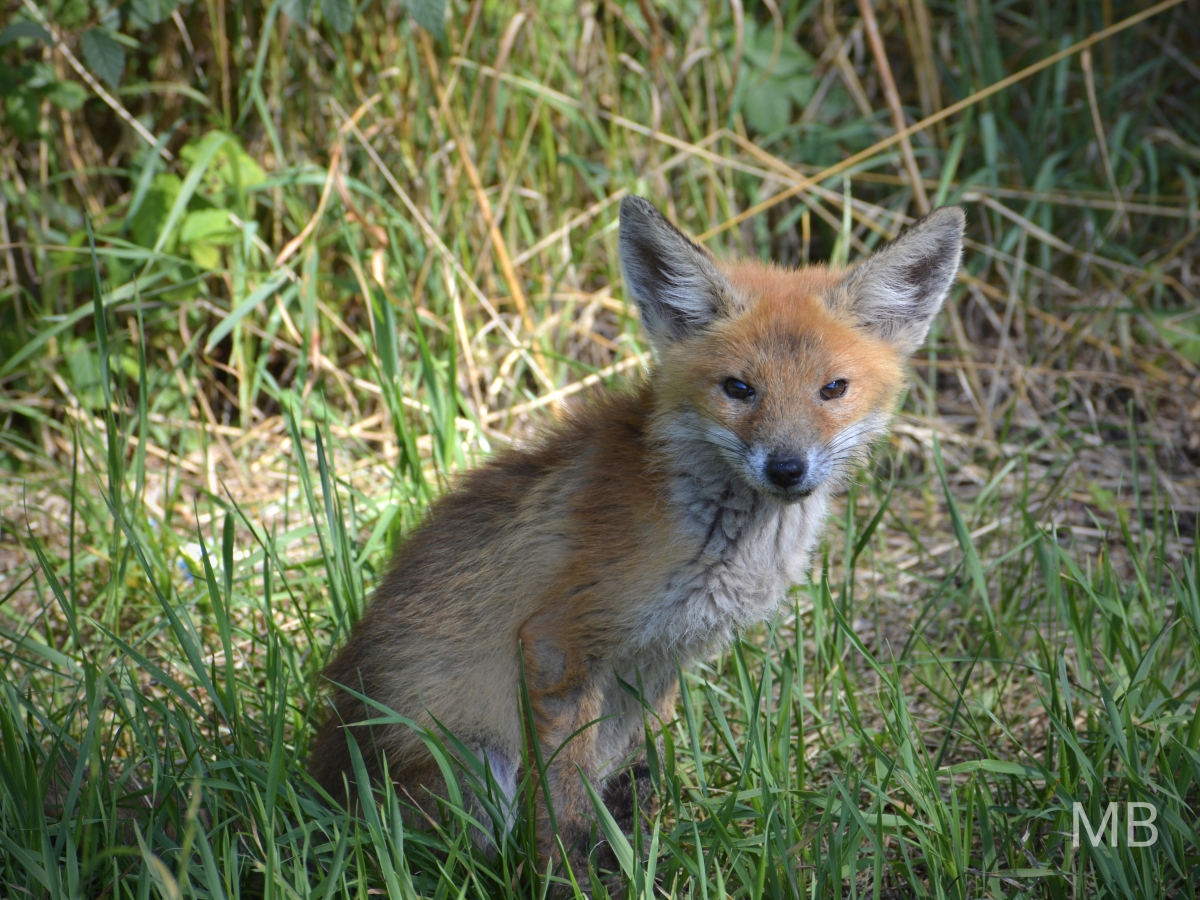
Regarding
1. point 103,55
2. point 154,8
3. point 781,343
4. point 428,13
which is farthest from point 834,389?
point 103,55

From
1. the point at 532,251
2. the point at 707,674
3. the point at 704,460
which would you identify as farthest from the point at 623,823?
the point at 532,251

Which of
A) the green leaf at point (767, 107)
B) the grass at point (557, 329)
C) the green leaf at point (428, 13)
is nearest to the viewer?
the grass at point (557, 329)

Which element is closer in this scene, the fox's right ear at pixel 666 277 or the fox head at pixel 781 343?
the fox head at pixel 781 343

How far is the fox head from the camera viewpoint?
2.83 metres

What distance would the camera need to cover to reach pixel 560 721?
9.07 feet

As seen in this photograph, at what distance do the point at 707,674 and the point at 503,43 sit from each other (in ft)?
11.4

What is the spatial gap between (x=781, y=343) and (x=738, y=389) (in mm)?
183

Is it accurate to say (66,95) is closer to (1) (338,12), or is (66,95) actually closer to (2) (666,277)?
(1) (338,12)

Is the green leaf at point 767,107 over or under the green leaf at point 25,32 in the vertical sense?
under

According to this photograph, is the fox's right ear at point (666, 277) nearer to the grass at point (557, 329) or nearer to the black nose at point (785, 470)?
the black nose at point (785, 470)

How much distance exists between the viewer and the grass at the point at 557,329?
3.32 meters

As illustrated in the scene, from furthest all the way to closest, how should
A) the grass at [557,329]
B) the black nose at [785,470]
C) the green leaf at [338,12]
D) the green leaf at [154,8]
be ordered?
the green leaf at [154,8]
the green leaf at [338,12]
the grass at [557,329]
the black nose at [785,470]

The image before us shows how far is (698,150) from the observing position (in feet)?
18.1

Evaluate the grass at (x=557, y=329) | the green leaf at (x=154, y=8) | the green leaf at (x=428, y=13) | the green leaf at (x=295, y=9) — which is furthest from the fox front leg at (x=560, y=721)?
the green leaf at (x=154, y=8)
